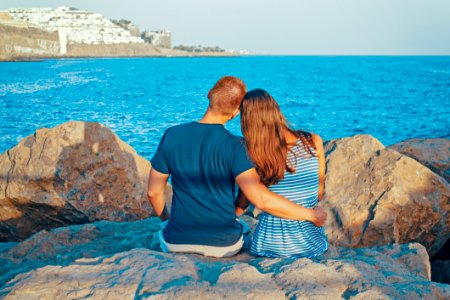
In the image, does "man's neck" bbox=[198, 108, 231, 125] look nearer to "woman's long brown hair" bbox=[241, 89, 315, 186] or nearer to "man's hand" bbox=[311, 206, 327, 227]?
"woman's long brown hair" bbox=[241, 89, 315, 186]

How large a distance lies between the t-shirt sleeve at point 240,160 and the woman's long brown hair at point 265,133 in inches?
1.9

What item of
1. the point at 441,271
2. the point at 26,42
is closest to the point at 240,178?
the point at 441,271

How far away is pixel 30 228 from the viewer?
618cm

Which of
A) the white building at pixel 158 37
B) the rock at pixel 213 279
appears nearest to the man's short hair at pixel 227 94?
the rock at pixel 213 279

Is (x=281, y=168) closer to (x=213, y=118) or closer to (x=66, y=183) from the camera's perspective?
(x=213, y=118)

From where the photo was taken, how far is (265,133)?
312 centimetres

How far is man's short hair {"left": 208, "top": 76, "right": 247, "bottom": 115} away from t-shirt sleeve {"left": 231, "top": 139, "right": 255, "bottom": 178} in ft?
0.84

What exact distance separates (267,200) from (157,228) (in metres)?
2.11

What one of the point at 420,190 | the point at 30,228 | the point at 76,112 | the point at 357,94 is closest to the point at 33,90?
the point at 76,112

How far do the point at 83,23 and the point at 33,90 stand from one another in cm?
11577

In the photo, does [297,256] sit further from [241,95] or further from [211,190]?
[241,95]

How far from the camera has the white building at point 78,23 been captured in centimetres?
12900

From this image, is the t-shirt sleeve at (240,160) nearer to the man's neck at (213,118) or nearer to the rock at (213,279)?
the man's neck at (213,118)

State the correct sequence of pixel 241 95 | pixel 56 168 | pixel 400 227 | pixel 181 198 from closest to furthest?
pixel 241 95
pixel 181 198
pixel 400 227
pixel 56 168
